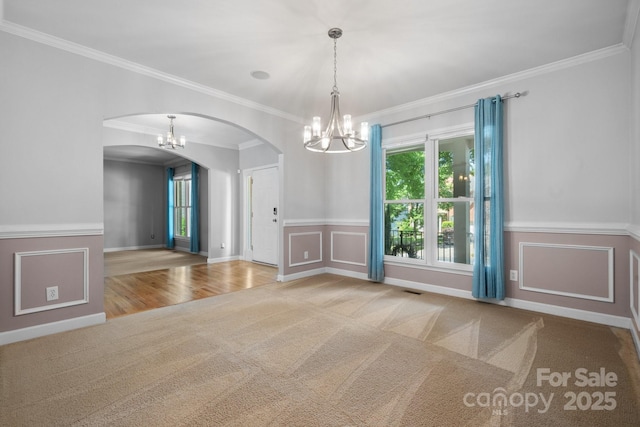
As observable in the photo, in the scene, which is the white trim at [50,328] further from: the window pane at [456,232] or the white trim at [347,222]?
the window pane at [456,232]

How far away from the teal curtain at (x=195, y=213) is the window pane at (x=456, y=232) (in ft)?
21.5

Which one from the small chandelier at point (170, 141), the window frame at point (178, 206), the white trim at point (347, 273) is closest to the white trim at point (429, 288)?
the white trim at point (347, 273)

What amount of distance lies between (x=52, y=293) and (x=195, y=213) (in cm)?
552

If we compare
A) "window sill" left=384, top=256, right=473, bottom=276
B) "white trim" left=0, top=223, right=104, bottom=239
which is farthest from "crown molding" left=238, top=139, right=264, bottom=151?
"white trim" left=0, top=223, right=104, bottom=239

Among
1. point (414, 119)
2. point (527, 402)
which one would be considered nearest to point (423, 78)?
point (414, 119)

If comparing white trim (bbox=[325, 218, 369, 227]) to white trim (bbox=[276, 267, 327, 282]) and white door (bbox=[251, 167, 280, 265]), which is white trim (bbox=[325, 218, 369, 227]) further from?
white door (bbox=[251, 167, 280, 265])

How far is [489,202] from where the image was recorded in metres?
3.78

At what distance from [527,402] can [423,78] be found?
3501 millimetres

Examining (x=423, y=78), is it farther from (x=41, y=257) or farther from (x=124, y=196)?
(x=124, y=196)

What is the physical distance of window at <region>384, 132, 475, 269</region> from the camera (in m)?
4.17

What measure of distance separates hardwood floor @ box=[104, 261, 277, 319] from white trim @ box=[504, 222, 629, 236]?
12.1ft

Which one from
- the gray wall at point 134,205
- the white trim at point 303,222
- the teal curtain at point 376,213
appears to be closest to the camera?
the teal curtain at point 376,213

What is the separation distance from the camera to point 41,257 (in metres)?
2.86

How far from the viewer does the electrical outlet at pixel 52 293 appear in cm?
289
